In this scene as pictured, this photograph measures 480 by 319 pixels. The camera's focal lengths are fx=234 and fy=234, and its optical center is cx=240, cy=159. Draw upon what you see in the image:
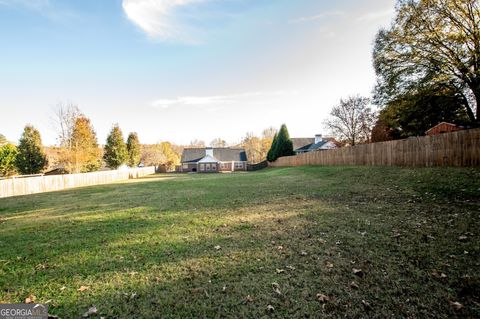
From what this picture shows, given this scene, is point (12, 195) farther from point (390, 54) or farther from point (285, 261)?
point (390, 54)

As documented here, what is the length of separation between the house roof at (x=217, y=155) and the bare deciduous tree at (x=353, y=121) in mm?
26382

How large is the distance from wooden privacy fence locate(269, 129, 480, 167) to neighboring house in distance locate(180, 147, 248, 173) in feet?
125

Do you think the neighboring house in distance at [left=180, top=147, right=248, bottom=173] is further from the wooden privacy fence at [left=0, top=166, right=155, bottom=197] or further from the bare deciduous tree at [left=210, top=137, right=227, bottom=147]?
the bare deciduous tree at [left=210, top=137, right=227, bottom=147]

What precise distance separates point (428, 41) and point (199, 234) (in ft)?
62.7

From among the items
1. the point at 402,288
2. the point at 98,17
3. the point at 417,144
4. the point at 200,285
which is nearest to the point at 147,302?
the point at 200,285

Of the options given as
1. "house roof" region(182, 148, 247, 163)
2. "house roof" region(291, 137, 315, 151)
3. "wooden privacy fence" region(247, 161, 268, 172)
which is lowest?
"wooden privacy fence" region(247, 161, 268, 172)

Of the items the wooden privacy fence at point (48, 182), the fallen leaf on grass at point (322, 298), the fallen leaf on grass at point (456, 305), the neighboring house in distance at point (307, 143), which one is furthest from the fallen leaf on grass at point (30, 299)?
the neighboring house in distance at point (307, 143)

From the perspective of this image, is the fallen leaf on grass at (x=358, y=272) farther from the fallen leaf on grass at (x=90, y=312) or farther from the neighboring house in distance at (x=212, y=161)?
the neighboring house in distance at (x=212, y=161)

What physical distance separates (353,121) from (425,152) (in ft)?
85.3

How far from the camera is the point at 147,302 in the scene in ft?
9.95

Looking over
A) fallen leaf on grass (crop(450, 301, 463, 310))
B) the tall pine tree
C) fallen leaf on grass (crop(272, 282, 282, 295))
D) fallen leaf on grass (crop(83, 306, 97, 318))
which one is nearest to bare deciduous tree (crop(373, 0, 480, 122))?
fallen leaf on grass (crop(450, 301, 463, 310))

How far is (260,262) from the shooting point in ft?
13.1

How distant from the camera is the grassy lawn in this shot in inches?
→ 115

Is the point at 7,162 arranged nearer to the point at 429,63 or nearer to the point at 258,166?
the point at 258,166
